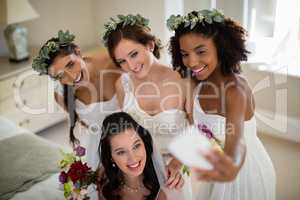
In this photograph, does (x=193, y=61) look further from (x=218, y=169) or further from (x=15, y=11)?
(x=15, y=11)

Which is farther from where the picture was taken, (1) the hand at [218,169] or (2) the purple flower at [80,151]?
(2) the purple flower at [80,151]

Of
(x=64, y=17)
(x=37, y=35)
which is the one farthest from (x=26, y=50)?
(x=64, y=17)

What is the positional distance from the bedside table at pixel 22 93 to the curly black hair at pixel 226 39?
3.67ft

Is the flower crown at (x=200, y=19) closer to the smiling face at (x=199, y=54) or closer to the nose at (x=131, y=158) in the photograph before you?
the smiling face at (x=199, y=54)

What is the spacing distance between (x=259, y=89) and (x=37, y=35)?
50.5 inches

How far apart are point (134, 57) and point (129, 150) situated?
0.20 metres

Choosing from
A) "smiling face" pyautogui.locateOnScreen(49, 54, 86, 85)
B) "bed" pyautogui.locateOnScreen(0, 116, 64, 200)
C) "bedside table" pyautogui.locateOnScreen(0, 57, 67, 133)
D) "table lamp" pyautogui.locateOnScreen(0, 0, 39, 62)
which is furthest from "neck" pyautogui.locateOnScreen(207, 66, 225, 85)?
"table lamp" pyautogui.locateOnScreen(0, 0, 39, 62)

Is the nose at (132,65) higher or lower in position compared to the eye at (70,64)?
higher

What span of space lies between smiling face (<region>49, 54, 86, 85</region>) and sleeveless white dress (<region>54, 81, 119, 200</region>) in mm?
32

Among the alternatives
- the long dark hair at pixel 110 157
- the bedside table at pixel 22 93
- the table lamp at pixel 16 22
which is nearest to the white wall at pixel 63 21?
the table lamp at pixel 16 22

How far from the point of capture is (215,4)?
3.47 feet

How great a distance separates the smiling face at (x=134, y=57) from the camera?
3.05 feet

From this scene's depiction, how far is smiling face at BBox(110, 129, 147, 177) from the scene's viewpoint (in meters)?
0.93

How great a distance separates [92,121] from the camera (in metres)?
1.02
